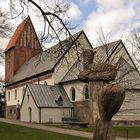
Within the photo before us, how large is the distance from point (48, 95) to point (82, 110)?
4.57m

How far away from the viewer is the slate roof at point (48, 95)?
4378cm

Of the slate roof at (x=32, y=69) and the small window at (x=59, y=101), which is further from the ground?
the slate roof at (x=32, y=69)

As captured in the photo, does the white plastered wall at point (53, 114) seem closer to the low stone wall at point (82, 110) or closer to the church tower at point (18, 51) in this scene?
the low stone wall at point (82, 110)

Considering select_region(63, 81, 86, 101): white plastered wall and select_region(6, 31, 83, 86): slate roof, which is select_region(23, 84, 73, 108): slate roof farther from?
select_region(6, 31, 83, 86): slate roof

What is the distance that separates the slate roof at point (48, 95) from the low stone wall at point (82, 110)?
0.95 metres

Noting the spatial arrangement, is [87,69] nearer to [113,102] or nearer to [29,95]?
[113,102]

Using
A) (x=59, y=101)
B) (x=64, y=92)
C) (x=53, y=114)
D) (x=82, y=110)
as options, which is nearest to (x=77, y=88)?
(x=59, y=101)

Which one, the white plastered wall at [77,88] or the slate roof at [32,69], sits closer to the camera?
the white plastered wall at [77,88]

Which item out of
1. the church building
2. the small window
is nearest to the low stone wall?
the church building

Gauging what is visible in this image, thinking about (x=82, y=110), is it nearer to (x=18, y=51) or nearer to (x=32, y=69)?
(x=32, y=69)

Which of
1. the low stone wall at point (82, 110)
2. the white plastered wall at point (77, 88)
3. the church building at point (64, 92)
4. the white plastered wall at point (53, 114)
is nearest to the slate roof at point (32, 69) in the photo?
the church building at point (64, 92)

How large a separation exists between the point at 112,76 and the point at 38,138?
1305cm

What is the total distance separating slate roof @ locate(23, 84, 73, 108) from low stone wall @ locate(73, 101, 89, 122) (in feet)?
3.12

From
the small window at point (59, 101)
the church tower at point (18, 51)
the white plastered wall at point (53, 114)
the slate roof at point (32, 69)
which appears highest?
the church tower at point (18, 51)
